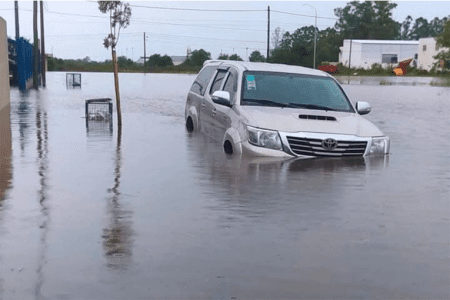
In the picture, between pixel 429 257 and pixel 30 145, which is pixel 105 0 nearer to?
pixel 30 145

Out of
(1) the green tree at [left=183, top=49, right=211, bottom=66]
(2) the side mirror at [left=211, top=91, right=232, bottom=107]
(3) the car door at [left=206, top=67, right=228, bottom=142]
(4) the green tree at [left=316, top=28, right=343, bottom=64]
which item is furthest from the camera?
(1) the green tree at [left=183, top=49, right=211, bottom=66]

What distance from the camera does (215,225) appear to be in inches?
273

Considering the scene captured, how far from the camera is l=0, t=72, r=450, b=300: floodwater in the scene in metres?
5.01

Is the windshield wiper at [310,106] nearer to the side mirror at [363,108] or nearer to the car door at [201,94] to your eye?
the side mirror at [363,108]

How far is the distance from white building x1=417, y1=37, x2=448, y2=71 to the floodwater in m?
97.9

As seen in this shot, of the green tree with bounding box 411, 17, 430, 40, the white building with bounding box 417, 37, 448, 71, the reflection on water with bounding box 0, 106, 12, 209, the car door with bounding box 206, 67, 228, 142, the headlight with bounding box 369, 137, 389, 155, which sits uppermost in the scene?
the green tree with bounding box 411, 17, 430, 40

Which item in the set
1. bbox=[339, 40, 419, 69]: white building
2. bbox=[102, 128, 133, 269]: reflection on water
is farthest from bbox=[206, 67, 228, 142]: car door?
bbox=[339, 40, 419, 69]: white building

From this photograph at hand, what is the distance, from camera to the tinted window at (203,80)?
551 inches

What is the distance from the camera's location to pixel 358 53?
123000 millimetres

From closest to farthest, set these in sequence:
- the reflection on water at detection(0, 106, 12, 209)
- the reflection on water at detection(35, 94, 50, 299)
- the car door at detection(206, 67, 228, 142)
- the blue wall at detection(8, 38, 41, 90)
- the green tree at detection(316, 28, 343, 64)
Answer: the reflection on water at detection(35, 94, 50, 299) → the reflection on water at detection(0, 106, 12, 209) → the car door at detection(206, 67, 228, 142) → the blue wall at detection(8, 38, 41, 90) → the green tree at detection(316, 28, 343, 64)

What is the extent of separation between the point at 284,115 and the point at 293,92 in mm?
1236

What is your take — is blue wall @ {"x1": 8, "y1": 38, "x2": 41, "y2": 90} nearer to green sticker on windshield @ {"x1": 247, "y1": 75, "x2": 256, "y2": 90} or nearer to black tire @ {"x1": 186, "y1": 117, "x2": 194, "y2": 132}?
black tire @ {"x1": 186, "y1": 117, "x2": 194, "y2": 132}

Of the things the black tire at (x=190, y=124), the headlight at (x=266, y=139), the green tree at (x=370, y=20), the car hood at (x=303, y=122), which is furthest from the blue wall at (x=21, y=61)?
the green tree at (x=370, y=20)

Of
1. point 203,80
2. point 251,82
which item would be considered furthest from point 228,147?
point 203,80
